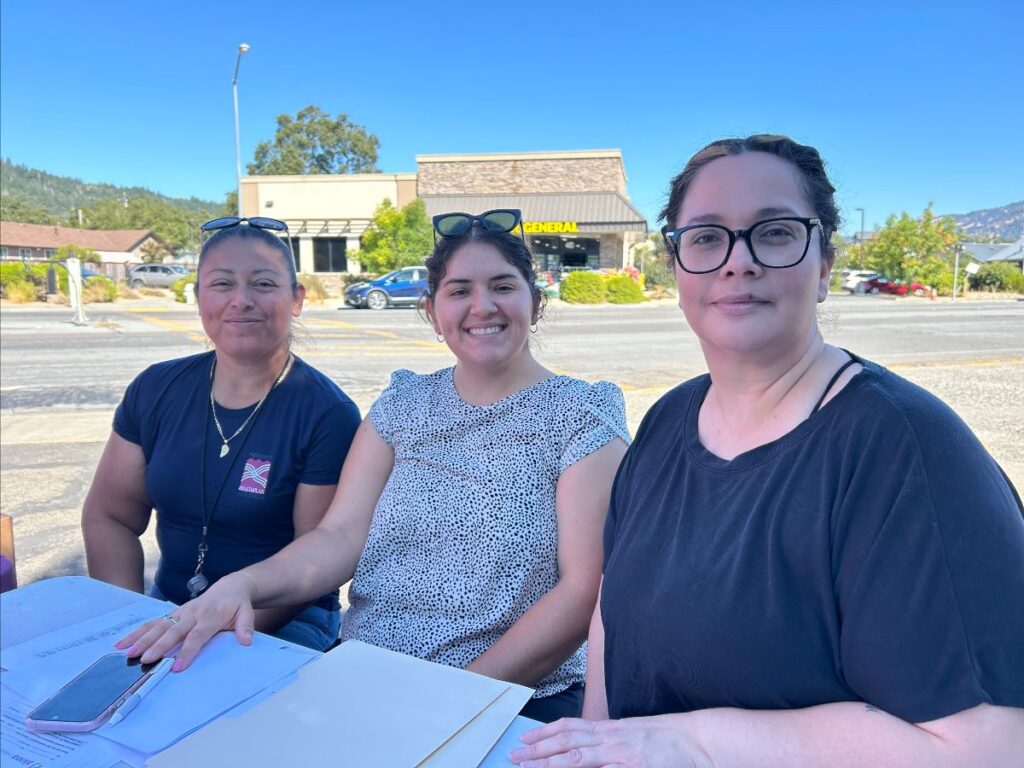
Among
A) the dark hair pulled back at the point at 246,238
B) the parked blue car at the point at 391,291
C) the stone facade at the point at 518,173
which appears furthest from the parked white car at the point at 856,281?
the dark hair pulled back at the point at 246,238

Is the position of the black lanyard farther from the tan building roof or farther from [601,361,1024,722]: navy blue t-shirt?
the tan building roof

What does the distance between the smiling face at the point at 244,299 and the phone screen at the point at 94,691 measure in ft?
4.57

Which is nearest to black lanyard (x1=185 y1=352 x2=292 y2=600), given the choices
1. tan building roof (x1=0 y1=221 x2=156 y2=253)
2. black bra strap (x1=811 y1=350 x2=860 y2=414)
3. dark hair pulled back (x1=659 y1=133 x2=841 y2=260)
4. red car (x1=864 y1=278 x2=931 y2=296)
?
dark hair pulled back (x1=659 y1=133 x2=841 y2=260)

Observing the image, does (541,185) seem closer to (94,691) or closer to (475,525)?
(475,525)

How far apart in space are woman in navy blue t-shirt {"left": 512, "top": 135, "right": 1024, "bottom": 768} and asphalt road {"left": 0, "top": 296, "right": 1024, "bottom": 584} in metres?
0.36

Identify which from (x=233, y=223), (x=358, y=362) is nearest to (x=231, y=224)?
(x=233, y=223)

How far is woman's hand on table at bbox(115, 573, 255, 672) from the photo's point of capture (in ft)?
5.18

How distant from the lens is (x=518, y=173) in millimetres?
38469

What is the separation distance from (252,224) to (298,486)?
1053mm

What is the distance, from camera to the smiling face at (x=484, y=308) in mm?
2328

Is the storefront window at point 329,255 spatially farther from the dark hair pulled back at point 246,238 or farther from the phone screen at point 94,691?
the phone screen at point 94,691

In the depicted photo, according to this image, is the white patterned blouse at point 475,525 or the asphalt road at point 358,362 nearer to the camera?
the white patterned blouse at point 475,525

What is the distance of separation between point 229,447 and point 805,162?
207 centimetres

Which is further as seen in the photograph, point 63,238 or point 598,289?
point 63,238
